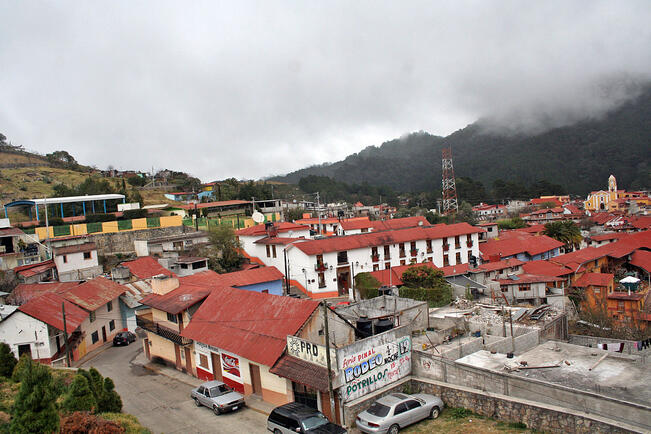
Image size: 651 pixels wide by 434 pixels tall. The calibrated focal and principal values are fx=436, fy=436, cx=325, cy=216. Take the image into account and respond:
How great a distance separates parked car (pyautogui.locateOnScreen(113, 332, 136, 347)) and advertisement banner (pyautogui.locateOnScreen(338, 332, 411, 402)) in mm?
19143

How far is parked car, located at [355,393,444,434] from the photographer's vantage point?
13055 mm

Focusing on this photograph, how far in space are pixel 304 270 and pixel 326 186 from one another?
10612 cm

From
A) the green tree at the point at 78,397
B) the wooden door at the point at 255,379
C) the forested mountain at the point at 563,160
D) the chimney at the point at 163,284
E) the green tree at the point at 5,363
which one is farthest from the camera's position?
the forested mountain at the point at 563,160

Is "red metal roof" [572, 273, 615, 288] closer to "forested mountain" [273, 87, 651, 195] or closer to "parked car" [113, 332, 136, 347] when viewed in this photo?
"parked car" [113, 332, 136, 347]

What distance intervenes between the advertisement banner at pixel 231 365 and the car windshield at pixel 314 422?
5457mm

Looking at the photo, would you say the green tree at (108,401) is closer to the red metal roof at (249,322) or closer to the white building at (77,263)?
the red metal roof at (249,322)

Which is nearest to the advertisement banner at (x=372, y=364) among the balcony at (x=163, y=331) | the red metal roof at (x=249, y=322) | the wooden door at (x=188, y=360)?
the red metal roof at (x=249, y=322)

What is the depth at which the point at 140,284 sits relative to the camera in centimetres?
3234

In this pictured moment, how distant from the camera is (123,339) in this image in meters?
27.7

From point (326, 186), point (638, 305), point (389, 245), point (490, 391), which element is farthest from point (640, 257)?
point (326, 186)

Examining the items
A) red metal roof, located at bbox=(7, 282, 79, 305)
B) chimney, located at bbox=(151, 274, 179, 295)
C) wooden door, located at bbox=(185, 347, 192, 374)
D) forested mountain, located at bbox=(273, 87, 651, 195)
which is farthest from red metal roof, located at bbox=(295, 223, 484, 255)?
forested mountain, located at bbox=(273, 87, 651, 195)

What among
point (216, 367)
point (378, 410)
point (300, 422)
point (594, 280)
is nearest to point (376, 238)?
point (594, 280)

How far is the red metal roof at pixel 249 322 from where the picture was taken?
54.6ft

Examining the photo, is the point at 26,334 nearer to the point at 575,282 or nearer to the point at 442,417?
the point at 442,417
